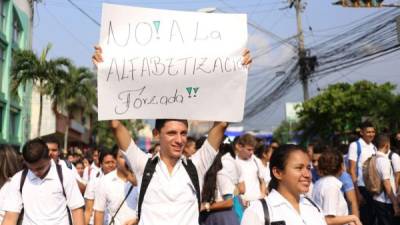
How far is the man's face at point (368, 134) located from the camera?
8773 mm

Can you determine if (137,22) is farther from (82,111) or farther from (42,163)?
(82,111)

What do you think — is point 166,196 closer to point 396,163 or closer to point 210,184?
point 210,184

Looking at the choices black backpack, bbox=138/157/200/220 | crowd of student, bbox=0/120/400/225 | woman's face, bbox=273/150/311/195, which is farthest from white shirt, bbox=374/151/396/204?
woman's face, bbox=273/150/311/195

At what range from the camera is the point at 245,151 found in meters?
7.75

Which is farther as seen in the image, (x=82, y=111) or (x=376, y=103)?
(x=82, y=111)

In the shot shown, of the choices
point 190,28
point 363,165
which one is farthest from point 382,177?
point 190,28

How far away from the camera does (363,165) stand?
848 centimetres

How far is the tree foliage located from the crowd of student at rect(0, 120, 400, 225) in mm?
24654

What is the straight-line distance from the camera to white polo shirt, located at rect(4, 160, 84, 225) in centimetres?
480

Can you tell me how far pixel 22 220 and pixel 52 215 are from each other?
26 centimetres

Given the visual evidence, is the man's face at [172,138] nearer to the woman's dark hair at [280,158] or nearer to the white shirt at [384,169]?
the woman's dark hair at [280,158]

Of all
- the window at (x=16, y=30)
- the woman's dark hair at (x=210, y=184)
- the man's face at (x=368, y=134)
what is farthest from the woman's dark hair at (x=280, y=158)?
the window at (x=16, y=30)

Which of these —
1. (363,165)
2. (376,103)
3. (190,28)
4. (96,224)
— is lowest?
(96,224)

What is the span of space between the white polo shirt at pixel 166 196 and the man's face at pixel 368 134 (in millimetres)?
5624
